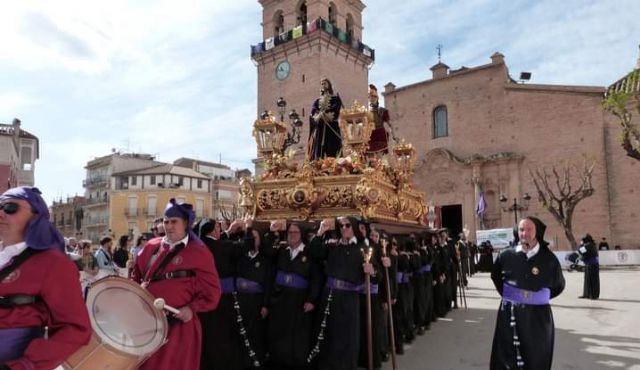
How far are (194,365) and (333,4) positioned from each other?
40953 mm

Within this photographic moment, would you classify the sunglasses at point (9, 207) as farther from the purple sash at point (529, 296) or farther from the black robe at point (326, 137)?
the black robe at point (326, 137)

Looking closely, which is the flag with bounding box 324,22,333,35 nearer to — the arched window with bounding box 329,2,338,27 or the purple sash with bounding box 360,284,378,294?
the arched window with bounding box 329,2,338,27

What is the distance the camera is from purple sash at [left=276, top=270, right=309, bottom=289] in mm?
6297

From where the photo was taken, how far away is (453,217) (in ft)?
116

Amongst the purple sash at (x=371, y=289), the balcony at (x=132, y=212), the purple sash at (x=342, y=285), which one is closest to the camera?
the purple sash at (x=342, y=285)

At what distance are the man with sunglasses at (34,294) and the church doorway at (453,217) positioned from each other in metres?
33.8

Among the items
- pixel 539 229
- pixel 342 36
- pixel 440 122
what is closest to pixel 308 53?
pixel 342 36

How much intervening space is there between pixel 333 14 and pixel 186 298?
40645 millimetres

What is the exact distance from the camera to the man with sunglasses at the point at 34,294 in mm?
2602

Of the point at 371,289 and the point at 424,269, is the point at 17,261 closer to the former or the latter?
the point at 371,289

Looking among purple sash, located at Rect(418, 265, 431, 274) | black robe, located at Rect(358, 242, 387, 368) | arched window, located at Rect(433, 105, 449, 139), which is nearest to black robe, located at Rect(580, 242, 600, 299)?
purple sash, located at Rect(418, 265, 431, 274)

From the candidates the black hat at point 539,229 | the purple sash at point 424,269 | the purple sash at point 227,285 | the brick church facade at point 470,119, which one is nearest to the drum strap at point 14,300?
the purple sash at point 227,285

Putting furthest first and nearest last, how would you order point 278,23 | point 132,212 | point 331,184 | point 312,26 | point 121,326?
point 132,212
point 278,23
point 312,26
point 331,184
point 121,326

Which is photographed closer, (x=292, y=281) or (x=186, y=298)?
(x=186, y=298)
